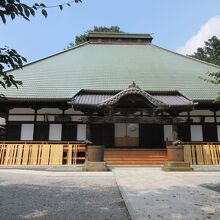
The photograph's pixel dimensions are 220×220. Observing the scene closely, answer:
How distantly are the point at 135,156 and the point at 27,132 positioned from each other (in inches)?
253

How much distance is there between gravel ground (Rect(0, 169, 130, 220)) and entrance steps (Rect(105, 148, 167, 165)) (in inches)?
208

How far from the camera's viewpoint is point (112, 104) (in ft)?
41.8

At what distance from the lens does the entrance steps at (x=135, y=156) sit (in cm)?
1341

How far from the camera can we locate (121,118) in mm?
13406

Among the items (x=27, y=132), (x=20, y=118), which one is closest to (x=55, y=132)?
(x=27, y=132)

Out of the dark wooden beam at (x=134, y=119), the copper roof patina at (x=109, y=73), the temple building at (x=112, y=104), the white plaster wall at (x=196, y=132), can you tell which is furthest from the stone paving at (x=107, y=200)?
the white plaster wall at (x=196, y=132)

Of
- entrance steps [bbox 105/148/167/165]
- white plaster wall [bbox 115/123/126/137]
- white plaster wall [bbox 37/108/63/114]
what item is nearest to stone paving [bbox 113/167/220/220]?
entrance steps [bbox 105/148/167/165]

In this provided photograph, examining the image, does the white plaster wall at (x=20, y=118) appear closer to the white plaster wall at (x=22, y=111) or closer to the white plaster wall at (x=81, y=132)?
the white plaster wall at (x=22, y=111)

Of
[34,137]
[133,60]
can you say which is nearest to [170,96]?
[133,60]

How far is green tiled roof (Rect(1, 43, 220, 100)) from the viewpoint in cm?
1503

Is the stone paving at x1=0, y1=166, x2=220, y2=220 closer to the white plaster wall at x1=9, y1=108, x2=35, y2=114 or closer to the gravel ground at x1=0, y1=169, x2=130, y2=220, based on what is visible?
the gravel ground at x1=0, y1=169, x2=130, y2=220

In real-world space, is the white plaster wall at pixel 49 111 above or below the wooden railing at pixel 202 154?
above

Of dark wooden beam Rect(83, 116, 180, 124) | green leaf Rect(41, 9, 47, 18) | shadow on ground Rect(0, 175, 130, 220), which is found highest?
dark wooden beam Rect(83, 116, 180, 124)

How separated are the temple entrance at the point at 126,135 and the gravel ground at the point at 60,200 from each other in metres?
9.15
